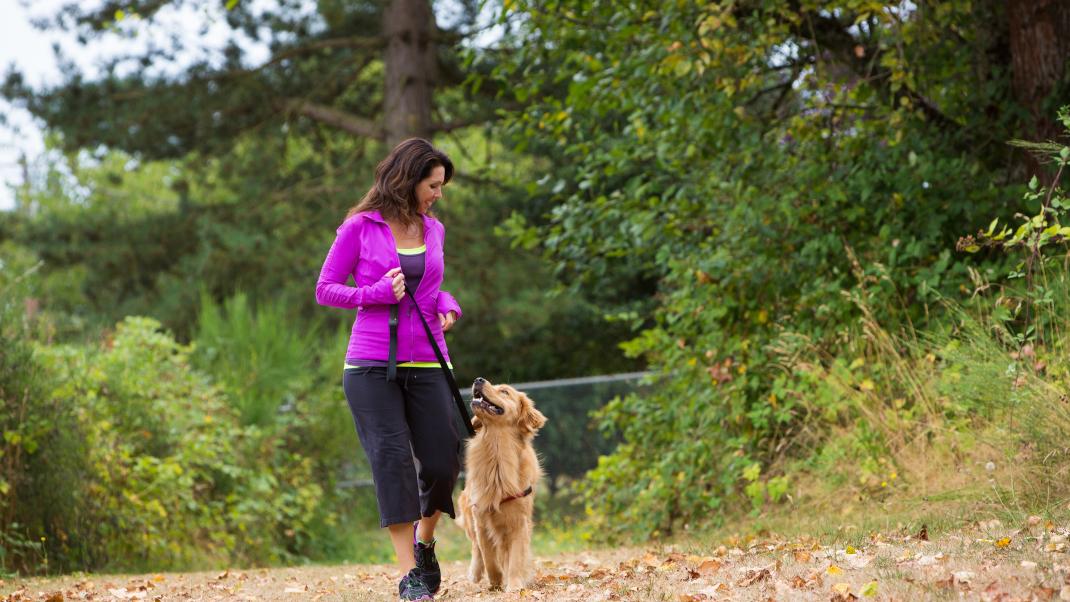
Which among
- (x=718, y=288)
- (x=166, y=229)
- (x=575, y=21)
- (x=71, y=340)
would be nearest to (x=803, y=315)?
(x=718, y=288)

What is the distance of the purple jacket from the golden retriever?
0.39 meters

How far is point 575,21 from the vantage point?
30.4 ft

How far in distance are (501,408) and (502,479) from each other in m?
0.34

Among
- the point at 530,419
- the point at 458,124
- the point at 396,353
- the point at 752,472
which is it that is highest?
the point at 458,124

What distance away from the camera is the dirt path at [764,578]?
4.24m

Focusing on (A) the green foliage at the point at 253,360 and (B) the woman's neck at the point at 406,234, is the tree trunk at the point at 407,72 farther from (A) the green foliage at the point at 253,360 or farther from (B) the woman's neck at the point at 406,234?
(B) the woman's neck at the point at 406,234

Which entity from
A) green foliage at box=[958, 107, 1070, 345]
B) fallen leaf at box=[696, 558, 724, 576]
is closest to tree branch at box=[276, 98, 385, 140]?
green foliage at box=[958, 107, 1070, 345]

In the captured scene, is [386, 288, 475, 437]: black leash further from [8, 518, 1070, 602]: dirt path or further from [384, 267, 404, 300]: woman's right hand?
[8, 518, 1070, 602]: dirt path

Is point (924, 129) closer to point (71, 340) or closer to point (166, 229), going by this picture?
point (71, 340)

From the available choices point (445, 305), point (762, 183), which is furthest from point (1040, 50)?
point (445, 305)

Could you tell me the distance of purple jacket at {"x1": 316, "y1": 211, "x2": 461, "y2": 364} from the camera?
5555 millimetres

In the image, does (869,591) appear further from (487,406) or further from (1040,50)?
(1040,50)

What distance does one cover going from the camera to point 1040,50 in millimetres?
8289

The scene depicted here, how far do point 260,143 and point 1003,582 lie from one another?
16.9 meters
